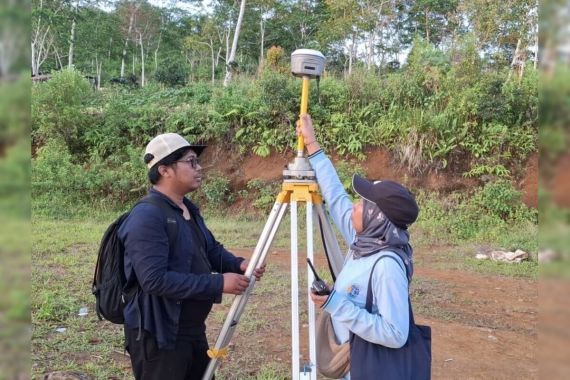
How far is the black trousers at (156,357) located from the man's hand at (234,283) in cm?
32

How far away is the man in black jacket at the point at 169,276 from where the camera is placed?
6.25 ft

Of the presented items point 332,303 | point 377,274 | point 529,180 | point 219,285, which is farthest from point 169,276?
point 529,180

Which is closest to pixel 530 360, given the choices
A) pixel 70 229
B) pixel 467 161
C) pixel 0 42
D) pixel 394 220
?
pixel 394 220

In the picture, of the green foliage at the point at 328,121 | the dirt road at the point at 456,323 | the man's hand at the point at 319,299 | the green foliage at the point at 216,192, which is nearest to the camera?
the man's hand at the point at 319,299

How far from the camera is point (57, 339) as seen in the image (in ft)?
12.0

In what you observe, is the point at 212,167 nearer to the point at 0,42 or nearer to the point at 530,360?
the point at 530,360

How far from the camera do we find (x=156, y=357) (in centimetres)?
203

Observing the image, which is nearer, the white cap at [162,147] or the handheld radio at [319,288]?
the handheld radio at [319,288]

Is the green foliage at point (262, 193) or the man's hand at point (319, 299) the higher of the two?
the man's hand at point (319, 299)

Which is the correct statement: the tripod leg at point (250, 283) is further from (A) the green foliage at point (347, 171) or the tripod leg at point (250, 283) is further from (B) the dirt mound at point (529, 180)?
(B) the dirt mound at point (529, 180)

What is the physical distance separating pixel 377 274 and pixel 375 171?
7.64 meters

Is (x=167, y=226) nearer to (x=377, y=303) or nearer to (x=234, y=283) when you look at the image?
(x=234, y=283)

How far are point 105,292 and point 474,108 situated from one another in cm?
812

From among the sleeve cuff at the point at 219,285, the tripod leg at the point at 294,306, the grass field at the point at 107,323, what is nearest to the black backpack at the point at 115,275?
the sleeve cuff at the point at 219,285
